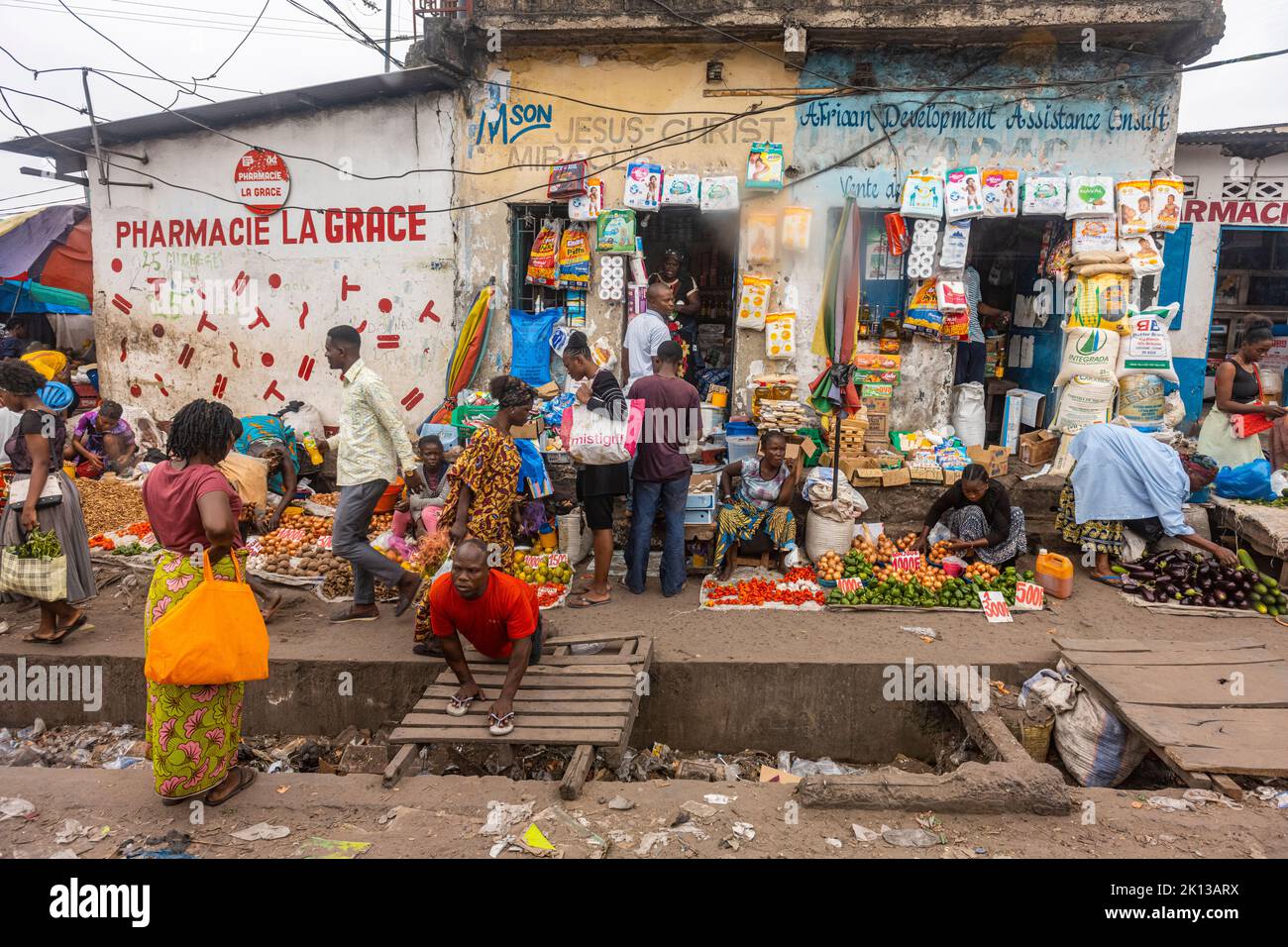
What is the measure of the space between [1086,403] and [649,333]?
4.03m

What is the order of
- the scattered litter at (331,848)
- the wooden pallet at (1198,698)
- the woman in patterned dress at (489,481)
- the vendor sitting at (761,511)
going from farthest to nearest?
1. the vendor sitting at (761,511)
2. the woman in patterned dress at (489,481)
3. the wooden pallet at (1198,698)
4. the scattered litter at (331,848)

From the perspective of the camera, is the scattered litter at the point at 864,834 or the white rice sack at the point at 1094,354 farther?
the white rice sack at the point at 1094,354

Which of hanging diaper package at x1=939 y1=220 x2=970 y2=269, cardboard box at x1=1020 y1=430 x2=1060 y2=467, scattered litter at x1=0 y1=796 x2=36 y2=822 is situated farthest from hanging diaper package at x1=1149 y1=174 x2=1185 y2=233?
scattered litter at x1=0 y1=796 x2=36 y2=822

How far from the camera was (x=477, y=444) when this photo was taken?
5375 mm

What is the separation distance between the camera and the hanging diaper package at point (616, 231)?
8.10 meters

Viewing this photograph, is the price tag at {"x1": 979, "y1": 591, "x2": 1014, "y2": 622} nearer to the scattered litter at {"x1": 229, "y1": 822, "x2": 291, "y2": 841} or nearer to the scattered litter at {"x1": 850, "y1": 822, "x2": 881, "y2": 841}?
the scattered litter at {"x1": 850, "y1": 822, "x2": 881, "y2": 841}

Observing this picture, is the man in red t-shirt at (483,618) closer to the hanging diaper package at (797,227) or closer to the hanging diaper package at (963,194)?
the hanging diaper package at (797,227)

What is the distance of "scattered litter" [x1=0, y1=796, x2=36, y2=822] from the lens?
385cm

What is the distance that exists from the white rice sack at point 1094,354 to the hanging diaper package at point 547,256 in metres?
4.94

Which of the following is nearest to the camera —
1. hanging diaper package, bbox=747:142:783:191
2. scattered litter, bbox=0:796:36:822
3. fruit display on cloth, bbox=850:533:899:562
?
scattered litter, bbox=0:796:36:822

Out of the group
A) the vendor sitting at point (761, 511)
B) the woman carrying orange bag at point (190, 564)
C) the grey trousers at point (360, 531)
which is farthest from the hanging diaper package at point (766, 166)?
the woman carrying orange bag at point (190, 564)

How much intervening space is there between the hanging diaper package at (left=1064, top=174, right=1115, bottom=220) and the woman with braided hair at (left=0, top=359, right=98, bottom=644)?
831cm
